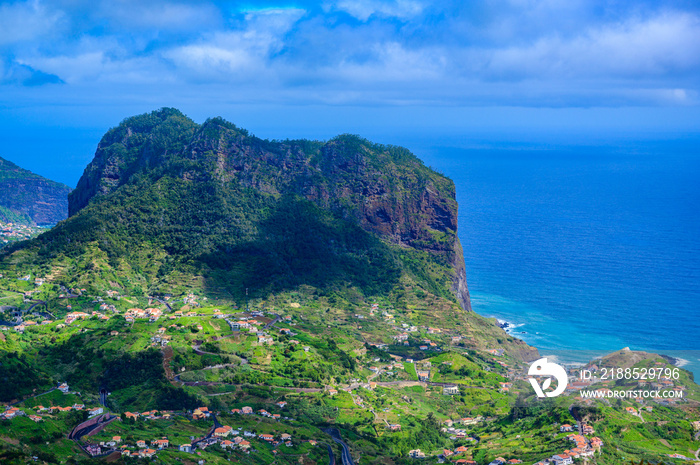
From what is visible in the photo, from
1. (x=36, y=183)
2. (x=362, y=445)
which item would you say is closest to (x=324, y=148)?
(x=362, y=445)

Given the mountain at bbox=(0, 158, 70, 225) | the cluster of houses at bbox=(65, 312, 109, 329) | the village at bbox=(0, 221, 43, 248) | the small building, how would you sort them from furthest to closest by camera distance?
the mountain at bbox=(0, 158, 70, 225), the village at bbox=(0, 221, 43, 248), the cluster of houses at bbox=(65, 312, 109, 329), the small building

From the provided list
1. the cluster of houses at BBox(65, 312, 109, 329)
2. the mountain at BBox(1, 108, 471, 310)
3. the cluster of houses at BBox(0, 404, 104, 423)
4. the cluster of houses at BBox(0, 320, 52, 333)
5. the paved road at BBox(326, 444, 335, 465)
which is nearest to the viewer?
the cluster of houses at BBox(0, 404, 104, 423)

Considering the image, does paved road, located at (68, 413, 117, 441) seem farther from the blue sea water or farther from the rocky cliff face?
the rocky cliff face

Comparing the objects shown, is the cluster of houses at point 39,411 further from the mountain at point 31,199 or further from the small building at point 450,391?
the mountain at point 31,199

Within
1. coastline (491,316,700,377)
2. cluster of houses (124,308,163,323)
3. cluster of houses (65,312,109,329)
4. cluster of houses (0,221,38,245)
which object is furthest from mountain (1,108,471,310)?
cluster of houses (0,221,38,245)

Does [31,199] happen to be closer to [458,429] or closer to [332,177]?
[332,177]

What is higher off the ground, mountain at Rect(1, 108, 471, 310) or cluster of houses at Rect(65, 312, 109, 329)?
mountain at Rect(1, 108, 471, 310)

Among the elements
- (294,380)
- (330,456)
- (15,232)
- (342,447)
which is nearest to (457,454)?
(342,447)

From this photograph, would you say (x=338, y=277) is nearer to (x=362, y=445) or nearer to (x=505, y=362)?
(x=505, y=362)
